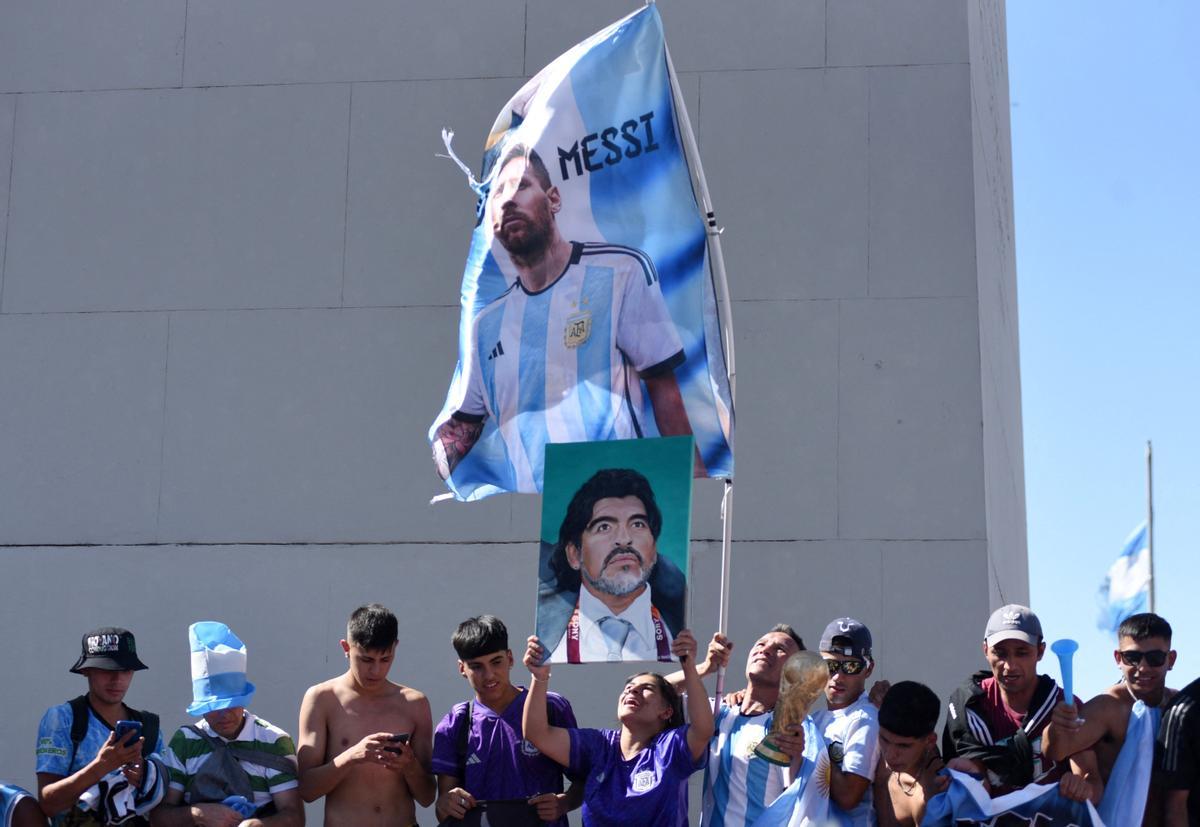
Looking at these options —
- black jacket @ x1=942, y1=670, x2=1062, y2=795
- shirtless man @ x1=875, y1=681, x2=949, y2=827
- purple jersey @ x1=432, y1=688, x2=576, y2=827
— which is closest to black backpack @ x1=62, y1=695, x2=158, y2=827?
purple jersey @ x1=432, y1=688, x2=576, y2=827

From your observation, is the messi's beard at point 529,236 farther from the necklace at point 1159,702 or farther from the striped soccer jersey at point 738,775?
the necklace at point 1159,702

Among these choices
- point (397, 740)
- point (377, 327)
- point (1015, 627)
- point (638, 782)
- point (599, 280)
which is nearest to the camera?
point (1015, 627)

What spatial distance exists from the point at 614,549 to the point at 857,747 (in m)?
1.15

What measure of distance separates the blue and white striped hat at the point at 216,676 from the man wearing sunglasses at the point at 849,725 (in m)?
2.22

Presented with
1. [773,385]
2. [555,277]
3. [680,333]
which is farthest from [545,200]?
[773,385]

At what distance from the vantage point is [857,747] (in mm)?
6254

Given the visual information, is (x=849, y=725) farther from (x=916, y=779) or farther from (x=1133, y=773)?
(x=1133, y=773)

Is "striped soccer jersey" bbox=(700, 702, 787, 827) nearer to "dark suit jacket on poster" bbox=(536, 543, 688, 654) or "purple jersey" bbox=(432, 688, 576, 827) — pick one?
"dark suit jacket on poster" bbox=(536, 543, 688, 654)

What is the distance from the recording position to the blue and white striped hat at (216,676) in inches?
259

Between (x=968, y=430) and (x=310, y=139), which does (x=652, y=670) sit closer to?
(x=968, y=430)

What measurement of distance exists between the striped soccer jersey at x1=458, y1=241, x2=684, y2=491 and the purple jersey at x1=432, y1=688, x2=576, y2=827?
1.04 meters

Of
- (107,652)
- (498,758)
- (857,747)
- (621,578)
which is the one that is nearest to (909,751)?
(857,747)

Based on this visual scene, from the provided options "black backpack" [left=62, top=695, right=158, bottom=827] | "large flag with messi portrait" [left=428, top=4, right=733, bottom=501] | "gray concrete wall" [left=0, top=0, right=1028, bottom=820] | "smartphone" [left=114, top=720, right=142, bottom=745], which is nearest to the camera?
"smartphone" [left=114, top=720, right=142, bottom=745]

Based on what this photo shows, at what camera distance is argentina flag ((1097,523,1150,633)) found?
12.7 m
